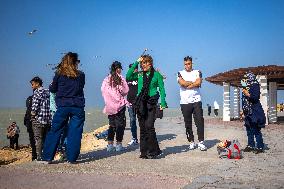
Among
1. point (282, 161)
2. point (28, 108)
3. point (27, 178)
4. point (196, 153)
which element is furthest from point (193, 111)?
point (27, 178)

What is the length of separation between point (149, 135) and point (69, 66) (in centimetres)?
196

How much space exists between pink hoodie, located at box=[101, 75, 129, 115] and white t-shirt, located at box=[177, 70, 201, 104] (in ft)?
4.23

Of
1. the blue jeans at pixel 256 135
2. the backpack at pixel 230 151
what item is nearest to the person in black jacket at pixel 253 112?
the blue jeans at pixel 256 135

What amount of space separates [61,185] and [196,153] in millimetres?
3836

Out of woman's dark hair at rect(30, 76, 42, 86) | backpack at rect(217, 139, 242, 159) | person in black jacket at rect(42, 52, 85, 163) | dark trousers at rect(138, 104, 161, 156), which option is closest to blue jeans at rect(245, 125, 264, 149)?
backpack at rect(217, 139, 242, 159)

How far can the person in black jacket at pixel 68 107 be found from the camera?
6027 mm

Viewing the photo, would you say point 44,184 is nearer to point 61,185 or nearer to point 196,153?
point 61,185

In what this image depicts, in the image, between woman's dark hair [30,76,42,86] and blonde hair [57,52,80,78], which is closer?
blonde hair [57,52,80,78]

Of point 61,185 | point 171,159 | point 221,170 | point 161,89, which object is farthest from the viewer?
point 161,89

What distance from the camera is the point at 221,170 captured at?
5.15 meters

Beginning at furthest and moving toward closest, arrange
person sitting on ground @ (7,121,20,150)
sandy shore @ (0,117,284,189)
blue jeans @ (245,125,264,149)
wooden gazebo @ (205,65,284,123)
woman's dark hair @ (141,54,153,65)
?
person sitting on ground @ (7,121,20,150) < wooden gazebo @ (205,65,284,123) < blue jeans @ (245,125,264,149) < woman's dark hair @ (141,54,153,65) < sandy shore @ (0,117,284,189)

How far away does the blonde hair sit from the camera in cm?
609

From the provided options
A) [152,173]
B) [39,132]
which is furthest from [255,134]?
[39,132]

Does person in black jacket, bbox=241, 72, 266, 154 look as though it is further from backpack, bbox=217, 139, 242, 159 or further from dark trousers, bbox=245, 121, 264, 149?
backpack, bbox=217, 139, 242, 159
